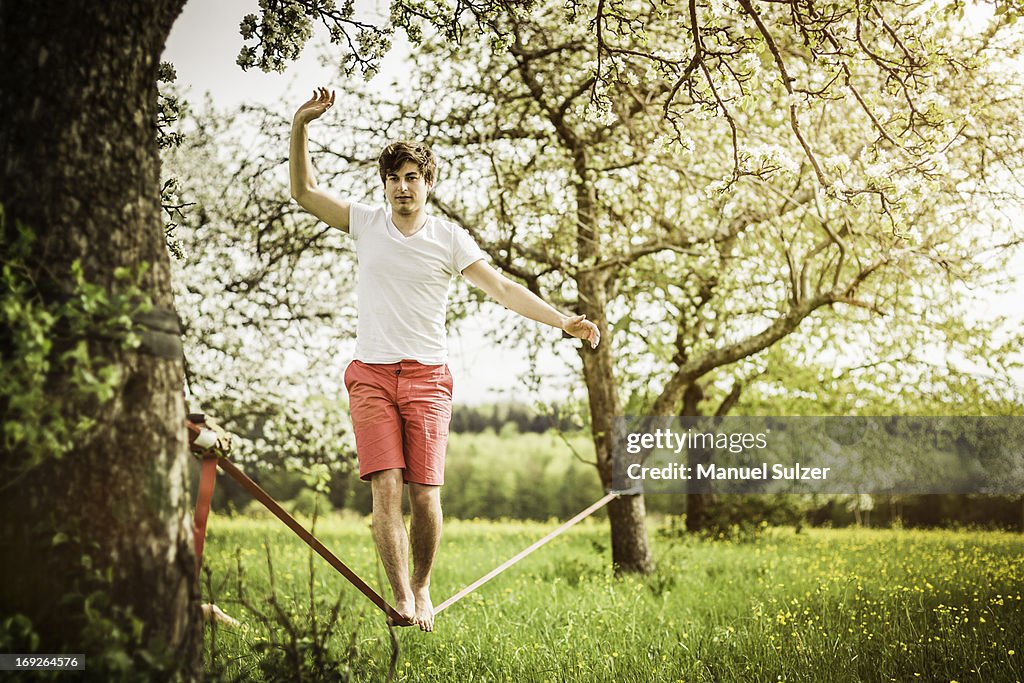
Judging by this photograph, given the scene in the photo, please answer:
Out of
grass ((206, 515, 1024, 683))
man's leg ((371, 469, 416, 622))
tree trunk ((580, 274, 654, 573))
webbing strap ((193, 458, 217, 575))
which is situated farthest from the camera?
tree trunk ((580, 274, 654, 573))

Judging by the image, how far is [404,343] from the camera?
11.6 feet

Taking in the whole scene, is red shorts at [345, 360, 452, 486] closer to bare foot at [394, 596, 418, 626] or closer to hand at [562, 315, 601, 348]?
bare foot at [394, 596, 418, 626]

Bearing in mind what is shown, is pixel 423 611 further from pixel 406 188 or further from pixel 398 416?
pixel 406 188

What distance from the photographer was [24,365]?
6.27 feet

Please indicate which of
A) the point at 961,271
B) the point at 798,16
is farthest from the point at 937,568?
the point at 798,16

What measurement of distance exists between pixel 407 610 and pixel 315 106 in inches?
79.4

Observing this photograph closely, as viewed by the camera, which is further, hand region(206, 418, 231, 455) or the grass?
the grass

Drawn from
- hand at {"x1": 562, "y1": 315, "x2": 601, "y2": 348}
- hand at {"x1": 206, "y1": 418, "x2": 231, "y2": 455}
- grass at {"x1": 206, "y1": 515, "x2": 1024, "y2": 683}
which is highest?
hand at {"x1": 562, "y1": 315, "x2": 601, "y2": 348}

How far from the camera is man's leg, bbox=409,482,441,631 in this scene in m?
3.59

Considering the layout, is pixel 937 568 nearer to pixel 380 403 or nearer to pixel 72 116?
pixel 380 403

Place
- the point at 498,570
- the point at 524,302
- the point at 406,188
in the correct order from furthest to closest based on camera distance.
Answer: the point at 498,570 < the point at 524,302 < the point at 406,188

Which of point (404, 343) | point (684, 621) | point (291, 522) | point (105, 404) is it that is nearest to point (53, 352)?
point (105, 404)

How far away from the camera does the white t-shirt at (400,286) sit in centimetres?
353

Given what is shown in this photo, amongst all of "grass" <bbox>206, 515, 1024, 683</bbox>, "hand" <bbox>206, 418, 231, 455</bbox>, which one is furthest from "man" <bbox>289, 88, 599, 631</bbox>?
"hand" <bbox>206, 418, 231, 455</bbox>
